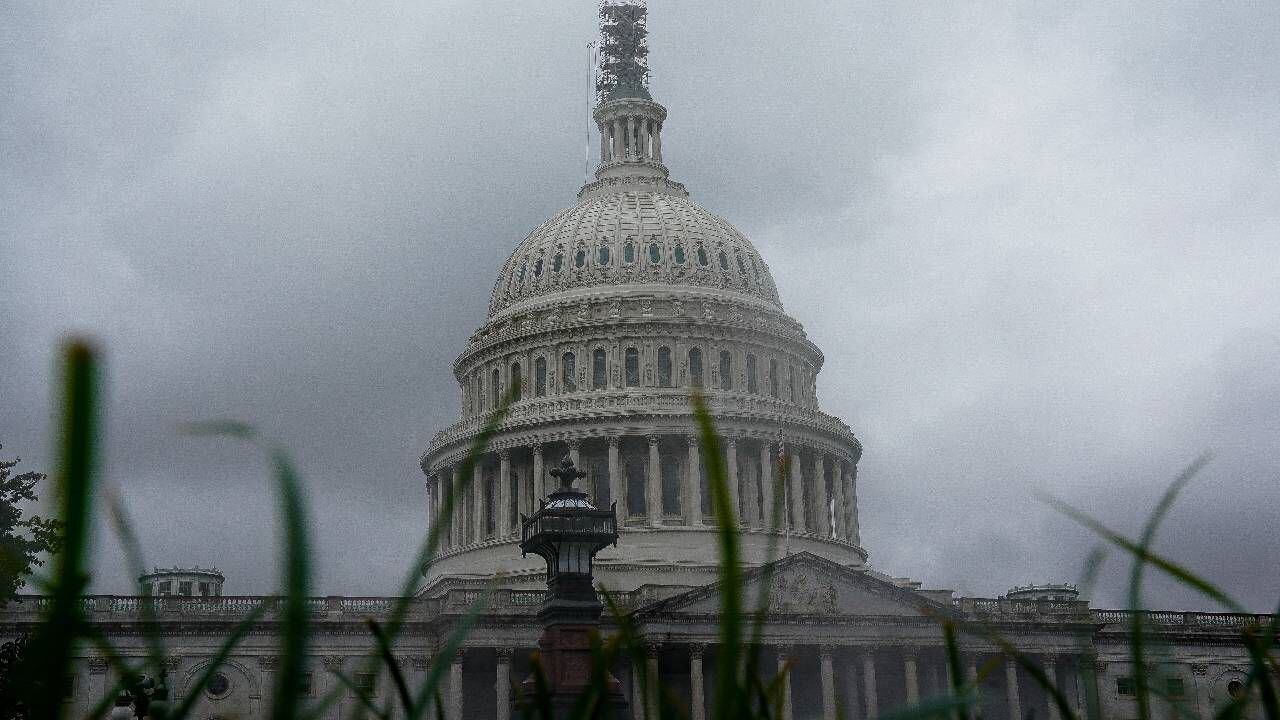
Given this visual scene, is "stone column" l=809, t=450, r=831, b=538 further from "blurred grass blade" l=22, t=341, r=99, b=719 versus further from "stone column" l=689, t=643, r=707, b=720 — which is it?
"blurred grass blade" l=22, t=341, r=99, b=719

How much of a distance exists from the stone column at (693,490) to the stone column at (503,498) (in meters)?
10.4

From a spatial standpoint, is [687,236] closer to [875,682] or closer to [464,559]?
[464,559]

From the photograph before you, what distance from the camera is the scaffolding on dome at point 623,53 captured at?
348 feet

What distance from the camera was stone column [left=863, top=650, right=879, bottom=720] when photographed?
2665 inches

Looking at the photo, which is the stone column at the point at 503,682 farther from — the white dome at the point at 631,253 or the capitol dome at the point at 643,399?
the white dome at the point at 631,253

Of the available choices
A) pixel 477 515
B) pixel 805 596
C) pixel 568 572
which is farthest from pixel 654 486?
pixel 568 572

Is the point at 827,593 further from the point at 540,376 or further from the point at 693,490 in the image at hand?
the point at 540,376

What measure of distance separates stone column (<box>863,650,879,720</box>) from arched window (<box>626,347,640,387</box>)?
25755 mm

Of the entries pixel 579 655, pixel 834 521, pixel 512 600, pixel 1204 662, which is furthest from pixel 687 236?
pixel 579 655

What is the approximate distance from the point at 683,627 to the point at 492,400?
30365mm

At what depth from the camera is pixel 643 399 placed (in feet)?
283

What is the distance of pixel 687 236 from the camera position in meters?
94.8

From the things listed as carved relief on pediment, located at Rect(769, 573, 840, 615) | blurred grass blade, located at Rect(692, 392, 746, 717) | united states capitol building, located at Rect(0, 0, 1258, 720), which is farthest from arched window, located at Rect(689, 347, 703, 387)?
blurred grass blade, located at Rect(692, 392, 746, 717)

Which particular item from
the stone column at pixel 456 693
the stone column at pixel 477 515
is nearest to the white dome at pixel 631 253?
the stone column at pixel 477 515
